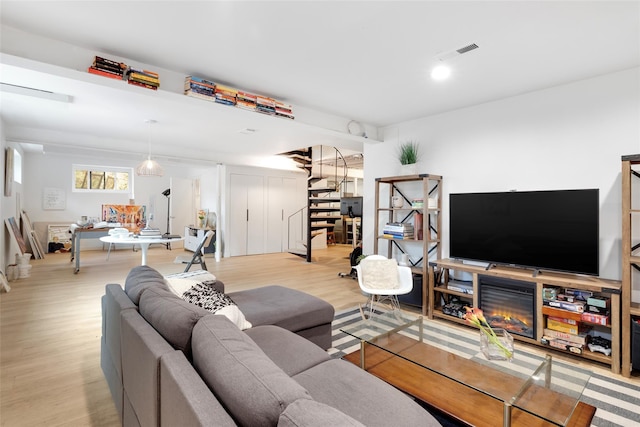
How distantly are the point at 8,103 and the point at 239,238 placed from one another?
4.81m

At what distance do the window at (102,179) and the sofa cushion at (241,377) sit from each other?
925 centimetres

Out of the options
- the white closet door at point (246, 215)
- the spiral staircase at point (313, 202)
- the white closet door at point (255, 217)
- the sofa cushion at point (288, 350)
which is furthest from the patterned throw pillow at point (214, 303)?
the white closet door at point (255, 217)

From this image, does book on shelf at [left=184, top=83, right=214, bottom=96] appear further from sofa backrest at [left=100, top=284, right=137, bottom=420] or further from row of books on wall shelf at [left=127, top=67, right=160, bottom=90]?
sofa backrest at [left=100, top=284, right=137, bottom=420]

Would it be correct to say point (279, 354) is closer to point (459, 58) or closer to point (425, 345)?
point (425, 345)

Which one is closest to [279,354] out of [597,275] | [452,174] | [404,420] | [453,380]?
[404,420]

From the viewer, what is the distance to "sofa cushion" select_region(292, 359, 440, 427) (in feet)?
4.05

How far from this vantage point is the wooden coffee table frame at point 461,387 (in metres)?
1.52

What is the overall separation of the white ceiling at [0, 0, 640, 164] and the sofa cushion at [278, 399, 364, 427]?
2176mm

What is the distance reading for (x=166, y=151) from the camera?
21.1ft

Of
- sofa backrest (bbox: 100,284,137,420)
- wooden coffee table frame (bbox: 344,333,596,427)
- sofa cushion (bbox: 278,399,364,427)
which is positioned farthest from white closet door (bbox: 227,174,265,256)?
sofa cushion (bbox: 278,399,364,427)

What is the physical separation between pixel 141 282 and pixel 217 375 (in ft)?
4.32

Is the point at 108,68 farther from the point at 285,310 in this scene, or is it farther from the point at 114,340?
the point at 285,310

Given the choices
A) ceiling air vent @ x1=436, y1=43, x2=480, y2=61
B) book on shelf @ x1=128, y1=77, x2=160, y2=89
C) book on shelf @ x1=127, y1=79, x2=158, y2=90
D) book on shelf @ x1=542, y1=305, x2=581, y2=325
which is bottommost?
book on shelf @ x1=542, y1=305, x2=581, y2=325

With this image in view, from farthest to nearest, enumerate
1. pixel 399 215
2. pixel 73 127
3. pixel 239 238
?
pixel 239 238
pixel 73 127
pixel 399 215
